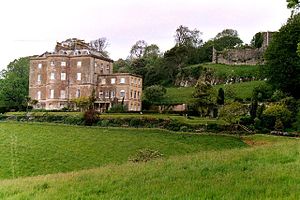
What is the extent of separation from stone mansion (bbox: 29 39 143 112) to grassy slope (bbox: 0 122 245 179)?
25.9 metres

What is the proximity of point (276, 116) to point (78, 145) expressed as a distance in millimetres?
20593

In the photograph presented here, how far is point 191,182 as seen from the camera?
11.1 meters

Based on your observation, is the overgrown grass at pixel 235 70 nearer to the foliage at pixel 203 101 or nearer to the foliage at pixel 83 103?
the foliage at pixel 203 101

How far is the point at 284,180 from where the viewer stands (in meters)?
10.6

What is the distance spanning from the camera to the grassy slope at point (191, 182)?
9609 millimetres

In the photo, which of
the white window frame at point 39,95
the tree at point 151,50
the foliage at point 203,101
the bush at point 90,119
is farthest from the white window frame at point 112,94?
the tree at point 151,50

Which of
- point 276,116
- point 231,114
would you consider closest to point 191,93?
point 231,114

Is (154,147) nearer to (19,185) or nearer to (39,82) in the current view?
(19,185)

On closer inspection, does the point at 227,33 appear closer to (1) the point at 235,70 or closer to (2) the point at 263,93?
(1) the point at 235,70

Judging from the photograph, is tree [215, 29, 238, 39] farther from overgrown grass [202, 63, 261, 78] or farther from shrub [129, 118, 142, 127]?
shrub [129, 118, 142, 127]

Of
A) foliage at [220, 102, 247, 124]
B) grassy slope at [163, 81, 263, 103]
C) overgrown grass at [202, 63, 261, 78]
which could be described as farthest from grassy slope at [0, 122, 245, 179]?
overgrown grass at [202, 63, 261, 78]

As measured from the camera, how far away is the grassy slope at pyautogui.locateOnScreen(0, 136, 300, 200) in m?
9.61

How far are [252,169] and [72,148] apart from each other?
2123cm

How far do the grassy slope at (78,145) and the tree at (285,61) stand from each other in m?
19.5
